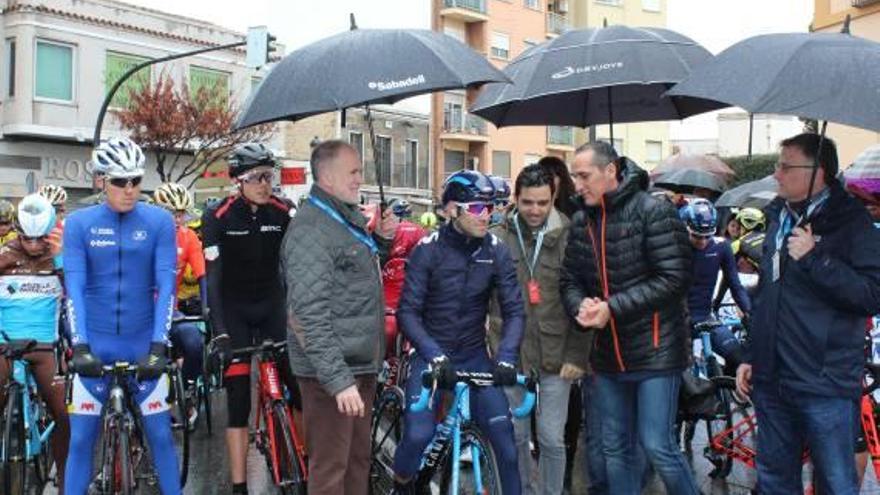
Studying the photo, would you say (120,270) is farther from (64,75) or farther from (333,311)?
(64,75)

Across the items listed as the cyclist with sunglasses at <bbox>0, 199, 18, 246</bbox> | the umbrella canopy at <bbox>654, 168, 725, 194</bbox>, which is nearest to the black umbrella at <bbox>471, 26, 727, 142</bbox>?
the cyclist with sunglasses at <bbox>0, 199, 18, 246</bbox>

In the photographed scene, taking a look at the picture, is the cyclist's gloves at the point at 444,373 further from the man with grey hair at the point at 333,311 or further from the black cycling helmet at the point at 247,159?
the black cycling helmet at the point at 247,159

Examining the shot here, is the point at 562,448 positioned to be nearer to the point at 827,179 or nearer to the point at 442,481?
the point at 442,481

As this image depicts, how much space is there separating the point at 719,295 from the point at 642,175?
119 inches

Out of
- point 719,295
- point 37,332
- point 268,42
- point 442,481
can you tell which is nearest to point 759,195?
point 719,295

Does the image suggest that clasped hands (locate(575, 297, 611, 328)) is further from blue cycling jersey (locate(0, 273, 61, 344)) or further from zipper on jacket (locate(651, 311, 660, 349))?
blue cycling jersey (locate(0, 273, 61, 344))

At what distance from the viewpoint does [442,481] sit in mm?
5312

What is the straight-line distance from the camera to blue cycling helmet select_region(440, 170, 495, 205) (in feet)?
17.2

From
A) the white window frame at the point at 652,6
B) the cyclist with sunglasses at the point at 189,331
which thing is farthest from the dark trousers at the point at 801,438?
the white window frame at the point at 652,6

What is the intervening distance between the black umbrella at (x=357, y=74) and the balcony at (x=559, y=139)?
4937cm

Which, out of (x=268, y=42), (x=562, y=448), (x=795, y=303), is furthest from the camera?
(x=268, y=42)

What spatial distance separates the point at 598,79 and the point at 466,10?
144ft

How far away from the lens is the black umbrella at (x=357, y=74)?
16.3 ft

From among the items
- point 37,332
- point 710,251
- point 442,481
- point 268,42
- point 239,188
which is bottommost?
point 442,481
